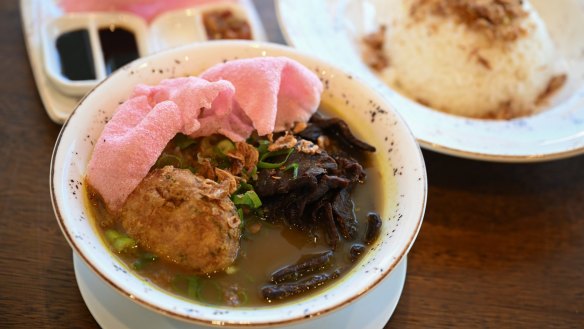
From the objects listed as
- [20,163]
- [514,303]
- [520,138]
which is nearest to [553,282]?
[514,303]

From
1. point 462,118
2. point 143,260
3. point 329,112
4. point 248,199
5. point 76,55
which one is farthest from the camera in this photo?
point 76,55

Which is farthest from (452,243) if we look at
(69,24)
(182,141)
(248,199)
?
(69,24)

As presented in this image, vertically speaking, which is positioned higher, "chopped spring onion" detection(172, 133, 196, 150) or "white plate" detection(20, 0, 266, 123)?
"chopped spring onion" detection(172, 133, 196, 150)

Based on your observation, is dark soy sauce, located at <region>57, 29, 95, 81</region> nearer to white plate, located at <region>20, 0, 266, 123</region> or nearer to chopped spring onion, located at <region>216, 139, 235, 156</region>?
white plate, located at <region>20, 0, 266, 123</region>

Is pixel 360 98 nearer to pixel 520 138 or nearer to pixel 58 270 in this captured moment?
pixel 520 138

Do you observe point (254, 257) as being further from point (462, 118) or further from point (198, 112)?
point (462, 118)

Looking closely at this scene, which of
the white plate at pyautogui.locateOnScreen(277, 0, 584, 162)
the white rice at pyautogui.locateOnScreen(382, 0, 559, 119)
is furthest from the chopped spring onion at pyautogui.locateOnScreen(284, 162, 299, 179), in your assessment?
the white rice at pyautogui.locateOnScreen(382, 0, 559, 119)
